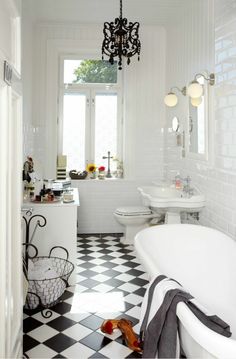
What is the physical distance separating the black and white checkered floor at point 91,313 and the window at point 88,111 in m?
1.93

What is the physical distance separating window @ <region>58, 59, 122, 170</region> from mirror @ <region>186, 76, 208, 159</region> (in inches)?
73.4

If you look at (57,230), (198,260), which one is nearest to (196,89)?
(198,260)

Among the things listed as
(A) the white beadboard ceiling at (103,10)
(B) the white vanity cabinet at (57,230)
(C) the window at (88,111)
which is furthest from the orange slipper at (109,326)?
(A) the white beadboard ceiling at (103,10)

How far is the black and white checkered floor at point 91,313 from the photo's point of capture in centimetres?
278

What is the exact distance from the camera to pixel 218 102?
376 centimetres

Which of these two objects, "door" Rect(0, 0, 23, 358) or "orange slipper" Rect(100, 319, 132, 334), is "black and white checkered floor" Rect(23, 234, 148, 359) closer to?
"orange slipper" Rect(100, 319, 132, 334)

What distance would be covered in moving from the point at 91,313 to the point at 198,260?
42.5 inches

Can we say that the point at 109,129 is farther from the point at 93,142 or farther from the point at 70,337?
the point at 70,337

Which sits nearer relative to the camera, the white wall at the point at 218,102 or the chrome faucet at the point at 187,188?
the white wall at the point at 218,102

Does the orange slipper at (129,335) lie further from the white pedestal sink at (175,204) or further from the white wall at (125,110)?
the white wall at (125,110)

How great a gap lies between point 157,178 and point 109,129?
1170 mm

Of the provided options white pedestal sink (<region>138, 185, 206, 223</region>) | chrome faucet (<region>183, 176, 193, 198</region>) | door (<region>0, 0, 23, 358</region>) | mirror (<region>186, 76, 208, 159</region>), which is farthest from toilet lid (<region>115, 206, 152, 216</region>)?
door (<region>0, 0, 23, 358</region>)

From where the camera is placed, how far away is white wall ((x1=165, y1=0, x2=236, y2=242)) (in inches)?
134

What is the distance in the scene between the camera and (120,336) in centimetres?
298
